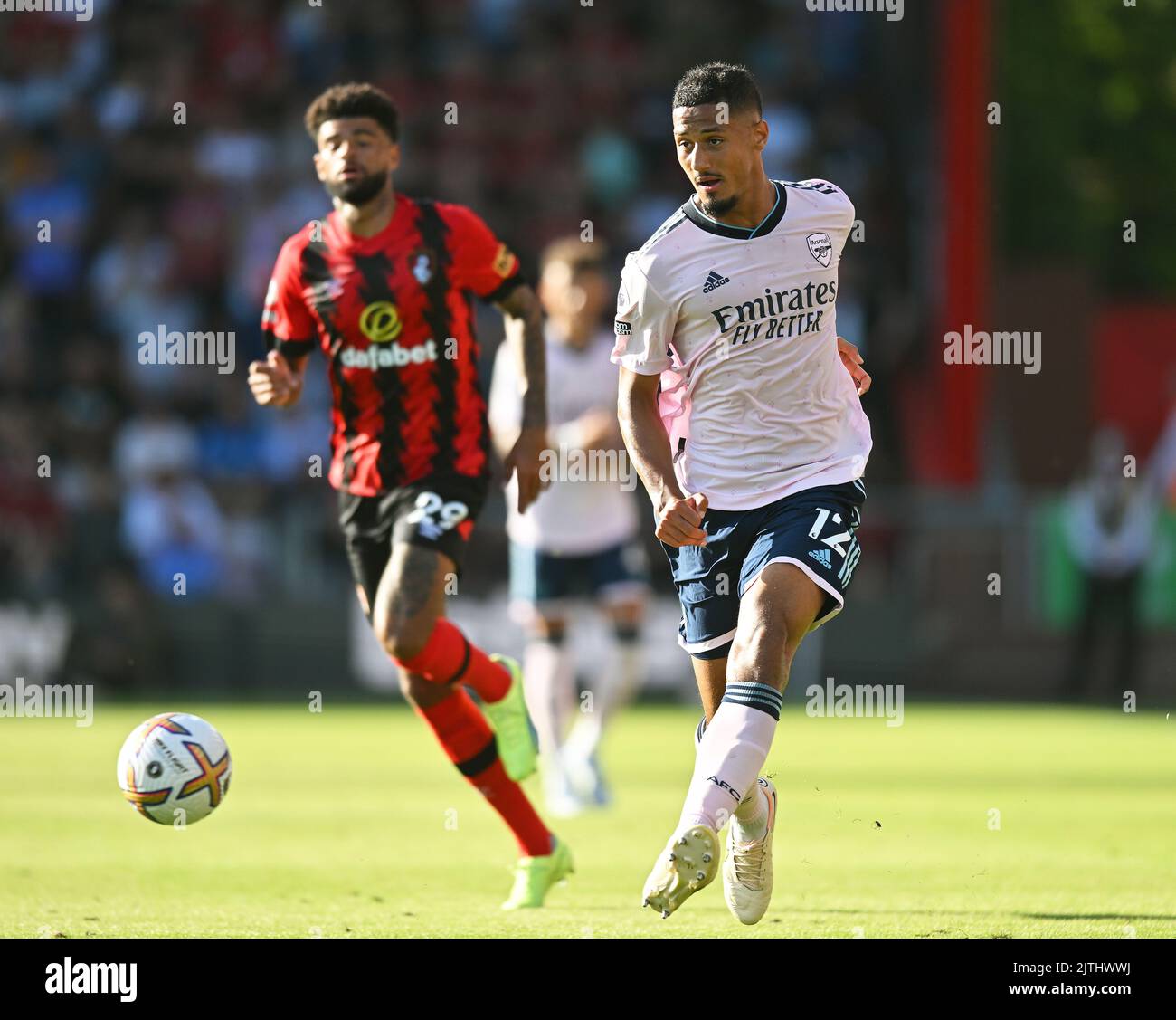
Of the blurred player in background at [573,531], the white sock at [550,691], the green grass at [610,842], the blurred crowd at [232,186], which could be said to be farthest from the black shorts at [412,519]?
the blurred crowd at [232,186]

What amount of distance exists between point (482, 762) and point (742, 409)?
6.06 feet

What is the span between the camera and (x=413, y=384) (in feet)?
25.9

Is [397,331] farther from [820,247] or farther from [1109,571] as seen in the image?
[1109,571]

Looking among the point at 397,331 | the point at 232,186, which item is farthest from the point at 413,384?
the point at 232,186

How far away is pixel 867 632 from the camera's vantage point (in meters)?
19.2

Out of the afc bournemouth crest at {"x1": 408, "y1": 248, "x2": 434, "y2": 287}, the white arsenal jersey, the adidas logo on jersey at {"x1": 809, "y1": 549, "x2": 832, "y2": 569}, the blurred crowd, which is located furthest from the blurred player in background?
the blurred crowd

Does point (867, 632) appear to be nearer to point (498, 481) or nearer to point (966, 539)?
point (966, 539)

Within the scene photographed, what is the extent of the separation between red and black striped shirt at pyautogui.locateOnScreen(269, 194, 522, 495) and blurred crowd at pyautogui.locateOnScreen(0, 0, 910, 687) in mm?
11269

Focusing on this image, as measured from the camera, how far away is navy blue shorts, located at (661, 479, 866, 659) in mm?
6512

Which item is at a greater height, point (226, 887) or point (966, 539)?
point (966, 539)

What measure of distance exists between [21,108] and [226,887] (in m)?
16.8
